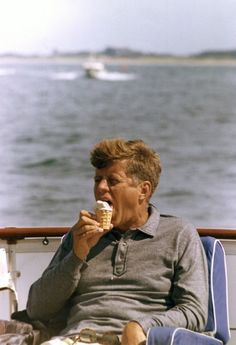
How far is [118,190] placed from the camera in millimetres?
2309

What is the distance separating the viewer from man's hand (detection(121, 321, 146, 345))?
2.08 metres

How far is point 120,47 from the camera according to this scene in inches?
663

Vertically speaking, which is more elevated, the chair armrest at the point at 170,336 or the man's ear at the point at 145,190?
the man's ear at the point at 145,190

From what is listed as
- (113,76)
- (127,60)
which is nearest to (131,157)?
(127,60)

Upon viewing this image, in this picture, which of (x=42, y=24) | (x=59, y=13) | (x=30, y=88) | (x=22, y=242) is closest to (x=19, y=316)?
(x=22, y=242)

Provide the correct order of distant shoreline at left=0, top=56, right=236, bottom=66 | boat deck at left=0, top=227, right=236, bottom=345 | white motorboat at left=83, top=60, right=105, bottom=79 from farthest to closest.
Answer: white motorboat at left=83, top=60, right=105, bottom=79 < distant shoreline at left=0, top=56, right=236, bottom=66 < boat deck at left=0, top=227, right=236, bottom=345

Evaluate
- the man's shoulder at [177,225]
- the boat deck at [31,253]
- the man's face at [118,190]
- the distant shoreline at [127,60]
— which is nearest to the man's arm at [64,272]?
the man's face at [118,190]

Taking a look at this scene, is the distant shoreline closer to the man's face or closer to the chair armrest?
the man's face

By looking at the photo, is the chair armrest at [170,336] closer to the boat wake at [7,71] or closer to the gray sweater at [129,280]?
the gray sweater at [129,280]

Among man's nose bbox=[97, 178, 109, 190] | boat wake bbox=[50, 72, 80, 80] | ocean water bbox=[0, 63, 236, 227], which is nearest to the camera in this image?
man's nose bbox=[97, 178, 109, 190]

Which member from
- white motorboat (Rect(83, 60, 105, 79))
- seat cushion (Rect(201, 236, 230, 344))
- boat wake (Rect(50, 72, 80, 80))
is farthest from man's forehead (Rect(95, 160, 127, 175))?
boat wake (Rect(50, 72, 80, 80))

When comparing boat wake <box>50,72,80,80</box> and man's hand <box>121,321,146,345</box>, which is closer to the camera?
man's hand <box>121,321,146,345</box>

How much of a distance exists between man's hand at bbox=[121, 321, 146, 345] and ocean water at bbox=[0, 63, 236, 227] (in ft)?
47.2

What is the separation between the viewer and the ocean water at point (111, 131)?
17.5 metres
